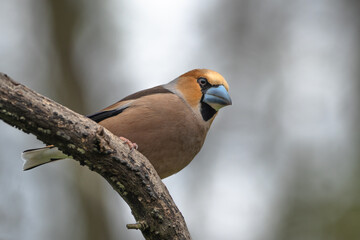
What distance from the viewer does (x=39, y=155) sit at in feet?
13.8

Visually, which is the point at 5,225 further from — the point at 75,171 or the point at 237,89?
the point at 237,89

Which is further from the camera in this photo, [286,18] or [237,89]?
[286,18]

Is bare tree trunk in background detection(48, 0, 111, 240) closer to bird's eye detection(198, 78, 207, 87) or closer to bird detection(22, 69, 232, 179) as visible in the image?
bird detection(22, 69, 232, 179)

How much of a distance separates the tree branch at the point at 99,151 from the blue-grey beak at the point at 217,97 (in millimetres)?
1347

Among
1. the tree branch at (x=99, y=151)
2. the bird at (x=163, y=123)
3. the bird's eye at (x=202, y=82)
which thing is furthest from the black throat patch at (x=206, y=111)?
the tree branch at (x=99, y=151)

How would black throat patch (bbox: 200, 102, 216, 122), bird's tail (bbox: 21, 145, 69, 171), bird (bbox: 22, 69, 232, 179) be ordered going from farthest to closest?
black throat patch (bbox: 200, 102, 216, 122) < bird's tail (bbox: 21, 145, 69, 171) < bird (bbox: 22, 69, 232, 179)

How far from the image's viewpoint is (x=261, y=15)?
9086mm

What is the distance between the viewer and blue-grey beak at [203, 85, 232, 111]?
14.3 feet

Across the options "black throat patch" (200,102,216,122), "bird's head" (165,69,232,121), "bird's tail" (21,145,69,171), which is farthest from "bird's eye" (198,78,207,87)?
"bird's tail" (21,145,69,171)

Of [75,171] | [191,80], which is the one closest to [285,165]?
[75,171]

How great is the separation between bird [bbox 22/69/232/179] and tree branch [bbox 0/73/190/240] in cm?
76

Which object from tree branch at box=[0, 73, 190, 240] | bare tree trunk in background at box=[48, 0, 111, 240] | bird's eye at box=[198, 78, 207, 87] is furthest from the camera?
bare tree trunk in background at box=[48, 0, 111, 240]

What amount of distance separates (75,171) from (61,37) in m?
2.17

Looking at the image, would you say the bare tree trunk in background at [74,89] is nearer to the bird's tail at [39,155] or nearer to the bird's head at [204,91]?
the bird's tail at [39,155]
